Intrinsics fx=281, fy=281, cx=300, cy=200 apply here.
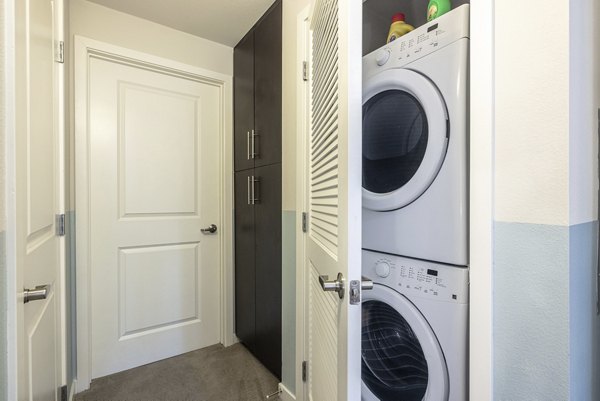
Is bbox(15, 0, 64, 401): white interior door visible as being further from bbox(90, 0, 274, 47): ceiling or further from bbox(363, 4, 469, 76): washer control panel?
bbox(363, 4, 469, 76): washer control panel

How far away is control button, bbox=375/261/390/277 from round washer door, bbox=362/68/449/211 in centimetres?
18

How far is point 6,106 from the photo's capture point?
1.95ft

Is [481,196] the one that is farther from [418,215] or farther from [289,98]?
[289,98]

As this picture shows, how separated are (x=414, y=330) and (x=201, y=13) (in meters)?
2.04

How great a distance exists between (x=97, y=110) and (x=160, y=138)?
37cm

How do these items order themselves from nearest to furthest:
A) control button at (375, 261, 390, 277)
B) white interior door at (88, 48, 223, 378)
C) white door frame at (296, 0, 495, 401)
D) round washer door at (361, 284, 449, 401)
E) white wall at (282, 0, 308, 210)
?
white door frame at (296, 0, 495, 401), round washer door at (361, 284, 449, 401), control button at (375, 261, 390, 277), white wall at (282, 0, 308, 210), white interior door at (88, 48, 223, 378)

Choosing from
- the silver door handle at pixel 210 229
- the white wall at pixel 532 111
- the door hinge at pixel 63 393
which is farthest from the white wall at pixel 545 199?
the silver door handle at pixel 210 229

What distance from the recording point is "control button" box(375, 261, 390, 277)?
3.05 ft

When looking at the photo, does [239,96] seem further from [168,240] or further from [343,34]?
[343,34]

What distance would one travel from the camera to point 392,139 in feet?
3.19

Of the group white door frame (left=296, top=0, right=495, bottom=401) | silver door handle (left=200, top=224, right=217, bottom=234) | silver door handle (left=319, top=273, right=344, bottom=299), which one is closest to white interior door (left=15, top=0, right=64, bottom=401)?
silver door handle (left=319, top=273, right=344, bottom=299)

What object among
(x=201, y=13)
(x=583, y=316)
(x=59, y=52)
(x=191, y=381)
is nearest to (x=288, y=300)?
(x=191, y=381)

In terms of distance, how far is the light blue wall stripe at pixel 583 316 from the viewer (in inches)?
22.1

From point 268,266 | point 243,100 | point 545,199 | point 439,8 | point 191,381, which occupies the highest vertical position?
point 243,100
